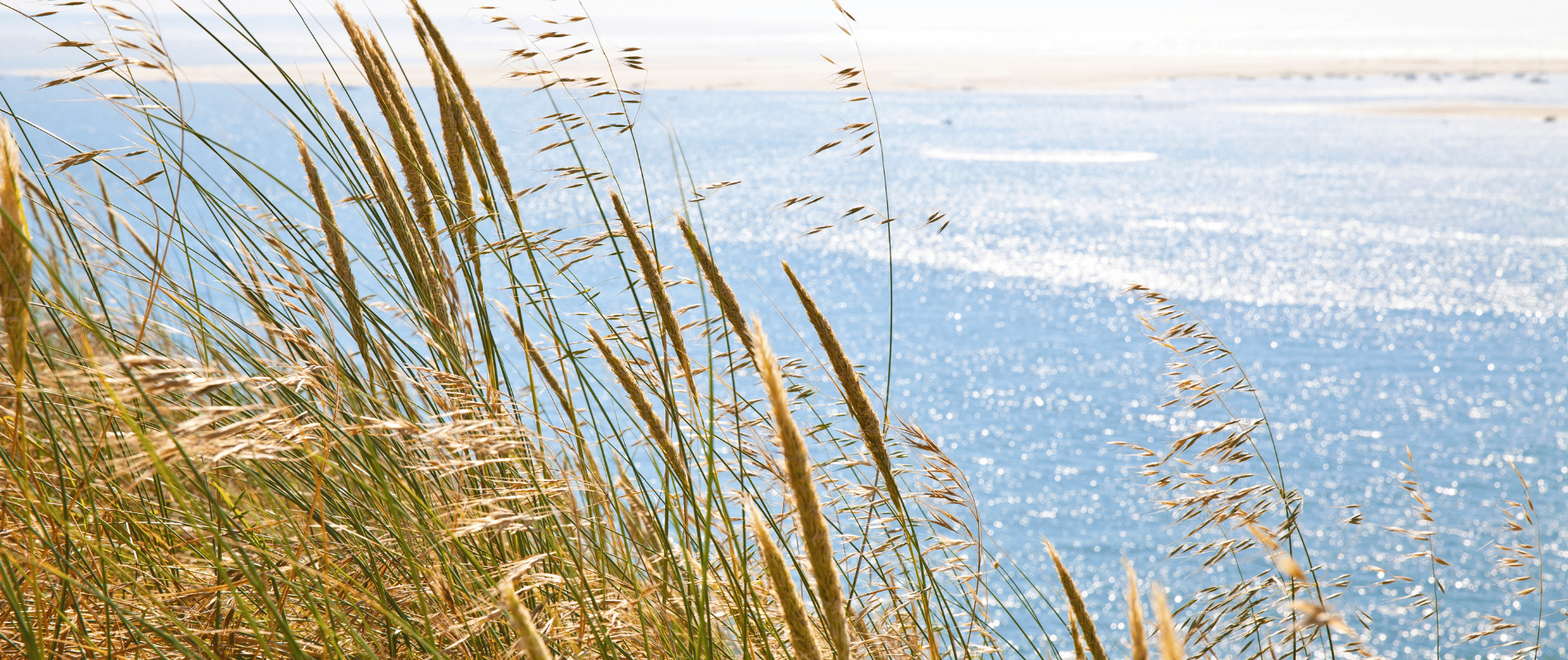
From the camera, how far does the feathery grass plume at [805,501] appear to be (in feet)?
2.36

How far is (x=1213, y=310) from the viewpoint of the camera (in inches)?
958

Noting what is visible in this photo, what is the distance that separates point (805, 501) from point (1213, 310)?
85.6 ft

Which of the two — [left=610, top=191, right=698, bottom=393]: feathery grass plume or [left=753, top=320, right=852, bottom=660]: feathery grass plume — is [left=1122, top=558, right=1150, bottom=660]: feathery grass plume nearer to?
[left=753, top=320, right=852, bottom=660]: feathery grass plume

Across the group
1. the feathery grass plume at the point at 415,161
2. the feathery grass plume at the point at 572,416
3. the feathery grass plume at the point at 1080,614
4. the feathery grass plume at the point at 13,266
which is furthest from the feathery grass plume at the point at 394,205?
the feathery grass plume at the point at 1080,614

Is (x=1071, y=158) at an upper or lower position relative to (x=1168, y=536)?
upper

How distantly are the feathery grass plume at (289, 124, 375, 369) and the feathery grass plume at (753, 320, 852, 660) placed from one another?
3.69ft

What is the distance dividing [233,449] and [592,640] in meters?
0.82

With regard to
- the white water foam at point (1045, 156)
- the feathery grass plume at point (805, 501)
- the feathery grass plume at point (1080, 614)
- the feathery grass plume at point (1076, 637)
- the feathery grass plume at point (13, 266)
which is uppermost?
the feathery grass plume at point (13, 266)

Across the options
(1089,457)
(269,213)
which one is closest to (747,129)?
(1089,457)

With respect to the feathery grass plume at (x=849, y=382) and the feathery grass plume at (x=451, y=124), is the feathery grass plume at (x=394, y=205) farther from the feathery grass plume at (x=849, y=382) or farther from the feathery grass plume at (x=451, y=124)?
the feathery grass plume at (x=849, y=382)

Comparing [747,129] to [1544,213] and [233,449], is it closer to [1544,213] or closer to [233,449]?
[1544,213]

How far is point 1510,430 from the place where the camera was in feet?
59.5

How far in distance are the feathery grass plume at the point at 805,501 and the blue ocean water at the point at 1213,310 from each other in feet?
2.23

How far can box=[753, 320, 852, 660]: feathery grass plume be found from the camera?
28.3 inches
